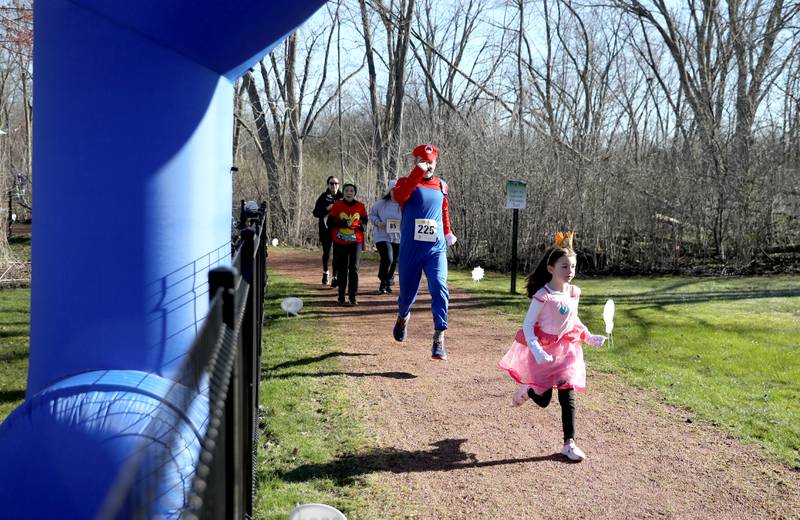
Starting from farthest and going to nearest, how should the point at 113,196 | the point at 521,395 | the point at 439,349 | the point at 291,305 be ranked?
the point at 291,305, the point at 439,349, the point at 521,395, the point at 113,196

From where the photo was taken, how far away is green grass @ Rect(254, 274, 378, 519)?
4.06 metres

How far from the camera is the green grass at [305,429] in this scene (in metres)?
4.06

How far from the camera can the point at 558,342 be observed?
473 cm

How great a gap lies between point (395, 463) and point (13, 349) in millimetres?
5861

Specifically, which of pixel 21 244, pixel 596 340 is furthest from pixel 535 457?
pixel 21 244

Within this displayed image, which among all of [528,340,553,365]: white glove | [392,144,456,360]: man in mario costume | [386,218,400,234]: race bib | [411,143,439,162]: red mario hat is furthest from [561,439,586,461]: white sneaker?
[386,218,400,234]: race bib

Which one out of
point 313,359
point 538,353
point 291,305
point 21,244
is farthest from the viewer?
point 21,244

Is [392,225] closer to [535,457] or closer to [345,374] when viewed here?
[345,374]

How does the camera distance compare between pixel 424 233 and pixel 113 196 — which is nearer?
pixel 113 196

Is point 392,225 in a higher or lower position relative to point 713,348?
higher

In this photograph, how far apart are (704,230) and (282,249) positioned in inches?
474

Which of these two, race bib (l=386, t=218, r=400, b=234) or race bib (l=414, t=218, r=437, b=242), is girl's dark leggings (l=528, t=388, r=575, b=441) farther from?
race bib (l=386, t=218, r=400, b=234)

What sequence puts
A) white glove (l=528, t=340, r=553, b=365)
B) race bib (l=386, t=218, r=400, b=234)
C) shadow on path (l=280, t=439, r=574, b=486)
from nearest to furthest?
shadow on path (l=280, t=439, r=574, b=486)
white glove (l=528, t=340, r=553, b=365)
race bib (l=386, t=218, r=400, b=234)

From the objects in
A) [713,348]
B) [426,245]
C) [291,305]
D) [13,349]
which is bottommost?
[13,349]
